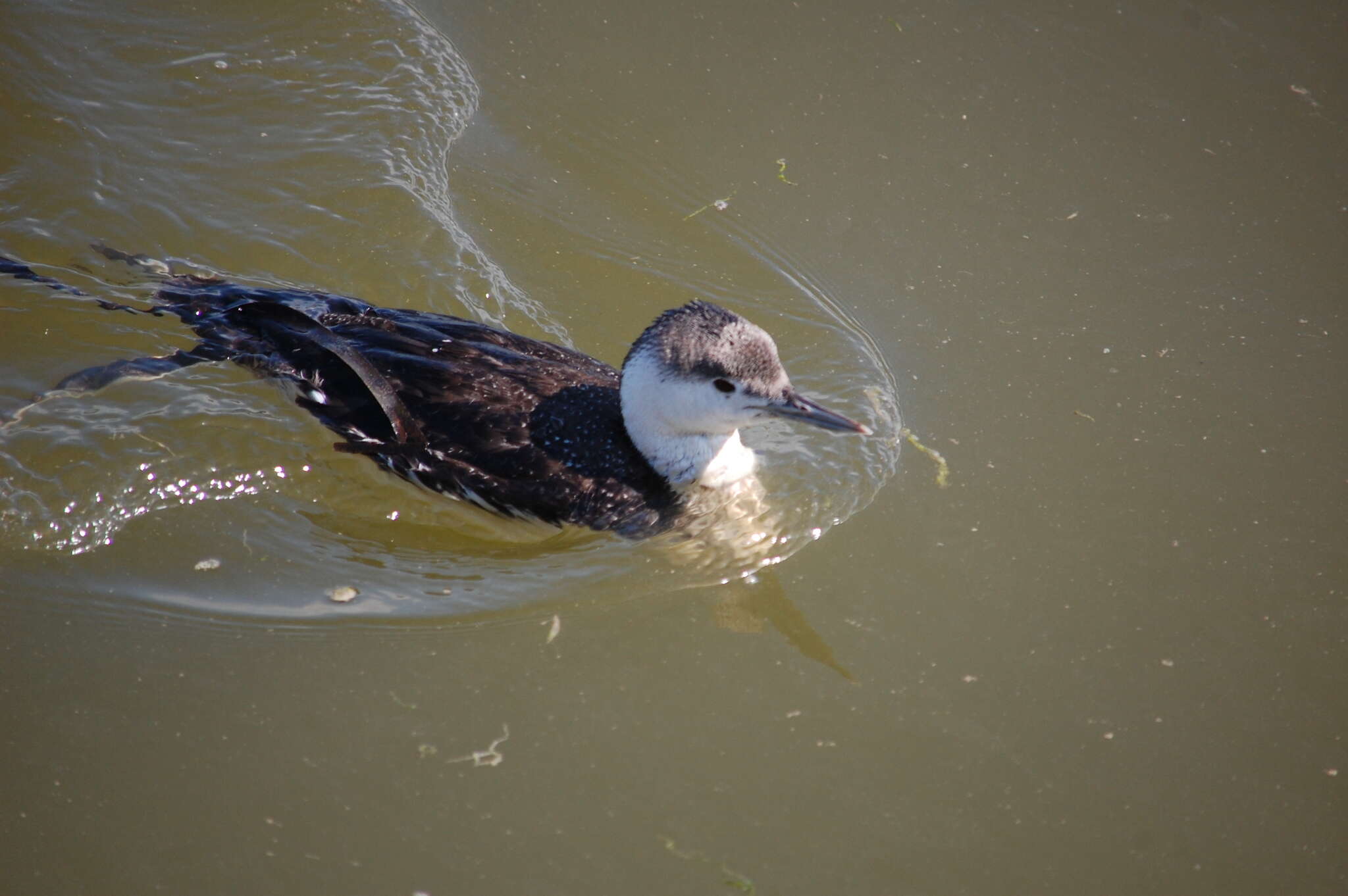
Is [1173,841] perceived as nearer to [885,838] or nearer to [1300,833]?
[1300,833]

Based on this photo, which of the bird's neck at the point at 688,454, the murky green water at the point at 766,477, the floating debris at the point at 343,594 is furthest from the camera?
the bird's neck at the point at 688,454

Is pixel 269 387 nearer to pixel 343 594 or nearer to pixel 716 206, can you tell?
pixel 343 594

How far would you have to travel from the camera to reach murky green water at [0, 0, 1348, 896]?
3898 mm

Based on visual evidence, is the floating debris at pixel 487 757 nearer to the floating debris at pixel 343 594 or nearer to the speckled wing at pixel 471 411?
the floating debris at pixel 343 594

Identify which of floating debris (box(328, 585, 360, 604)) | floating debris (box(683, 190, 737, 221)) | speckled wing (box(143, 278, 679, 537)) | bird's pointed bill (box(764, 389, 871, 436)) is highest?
floating debris (box(683, 190, 737, 221))

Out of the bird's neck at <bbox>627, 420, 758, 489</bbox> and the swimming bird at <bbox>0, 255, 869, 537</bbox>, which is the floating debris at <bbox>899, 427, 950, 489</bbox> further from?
the bird's neck at <bbox>627, 420, 758, 489</bbox>

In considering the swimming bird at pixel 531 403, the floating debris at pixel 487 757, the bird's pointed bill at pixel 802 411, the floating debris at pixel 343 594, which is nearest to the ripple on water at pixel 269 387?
the floating debris at pixel 343 594

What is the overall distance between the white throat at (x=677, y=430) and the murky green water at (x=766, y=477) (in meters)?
0.38

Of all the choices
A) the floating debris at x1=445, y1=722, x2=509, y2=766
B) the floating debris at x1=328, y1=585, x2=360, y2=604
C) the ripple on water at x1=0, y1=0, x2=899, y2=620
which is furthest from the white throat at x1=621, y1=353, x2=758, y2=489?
the floating debris at x1=445, y1=722, x2=509, y2=766

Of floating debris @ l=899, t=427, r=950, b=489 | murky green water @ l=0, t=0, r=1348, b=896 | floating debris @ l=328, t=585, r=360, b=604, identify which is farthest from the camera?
floating debris @ l=899, t=427, r=950, b=489

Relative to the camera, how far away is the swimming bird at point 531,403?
476cm

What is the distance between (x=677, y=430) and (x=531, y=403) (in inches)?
26.3

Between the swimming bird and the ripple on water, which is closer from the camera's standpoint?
the ripple on water

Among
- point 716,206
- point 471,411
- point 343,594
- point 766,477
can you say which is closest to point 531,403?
point 471,411
